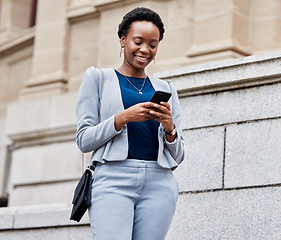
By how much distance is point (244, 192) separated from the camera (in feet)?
19.5

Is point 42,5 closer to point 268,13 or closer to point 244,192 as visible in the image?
point 268,13

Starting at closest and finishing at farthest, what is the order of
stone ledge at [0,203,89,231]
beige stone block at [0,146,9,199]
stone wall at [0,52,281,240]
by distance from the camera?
stone wall at [0,52,281,240] → stone ledge at [0,203,89,231] → beige stone block at [0,146,9,199]

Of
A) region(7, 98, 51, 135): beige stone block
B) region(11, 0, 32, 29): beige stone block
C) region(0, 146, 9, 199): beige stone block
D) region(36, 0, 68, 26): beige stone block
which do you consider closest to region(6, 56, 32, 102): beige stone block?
region(11, 0, 32, 29): beige stone block

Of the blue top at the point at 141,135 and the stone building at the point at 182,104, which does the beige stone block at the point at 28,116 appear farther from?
the blue top at the point at 141,135

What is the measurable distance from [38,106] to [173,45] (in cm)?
246

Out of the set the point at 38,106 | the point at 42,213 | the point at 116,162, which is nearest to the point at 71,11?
the point at 38,106

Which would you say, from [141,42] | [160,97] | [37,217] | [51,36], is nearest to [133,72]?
[141,42]

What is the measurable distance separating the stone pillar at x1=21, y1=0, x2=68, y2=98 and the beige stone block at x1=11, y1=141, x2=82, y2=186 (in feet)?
3.29

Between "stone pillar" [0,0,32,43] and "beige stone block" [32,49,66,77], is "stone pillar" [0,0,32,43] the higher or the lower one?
the higher one

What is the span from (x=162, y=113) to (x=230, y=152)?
7.71 ft

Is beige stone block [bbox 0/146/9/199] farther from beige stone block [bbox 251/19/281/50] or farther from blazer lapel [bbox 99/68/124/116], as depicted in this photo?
blazer lapel [bbox 99/68/124/116]

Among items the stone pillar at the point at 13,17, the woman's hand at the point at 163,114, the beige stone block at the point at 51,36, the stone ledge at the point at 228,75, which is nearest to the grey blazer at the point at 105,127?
the woman's hand at the point at 163,114

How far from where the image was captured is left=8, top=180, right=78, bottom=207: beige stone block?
10938 mm

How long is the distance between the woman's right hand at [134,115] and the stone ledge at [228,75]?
235 cm
